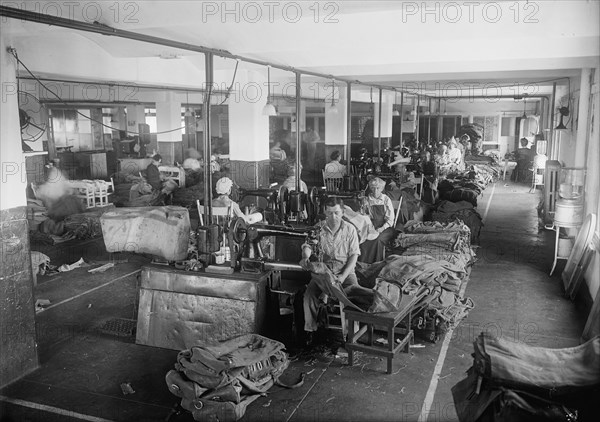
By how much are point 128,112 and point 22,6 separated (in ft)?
54.6

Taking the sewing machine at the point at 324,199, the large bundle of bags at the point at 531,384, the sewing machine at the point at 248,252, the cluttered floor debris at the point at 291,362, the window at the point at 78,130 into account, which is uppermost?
the window at the point at 78,130

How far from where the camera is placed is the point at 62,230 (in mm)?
11117

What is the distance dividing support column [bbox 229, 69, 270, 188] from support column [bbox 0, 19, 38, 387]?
5.83 metres

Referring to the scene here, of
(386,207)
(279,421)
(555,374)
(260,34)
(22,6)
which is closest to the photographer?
(555,374)

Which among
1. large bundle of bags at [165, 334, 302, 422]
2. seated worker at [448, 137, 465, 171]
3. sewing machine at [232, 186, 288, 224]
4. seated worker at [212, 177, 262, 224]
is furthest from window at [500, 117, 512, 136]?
large bundle of bags at [165, 334, 302, 422]

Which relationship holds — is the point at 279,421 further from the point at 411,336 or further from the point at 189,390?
the point at 411,336

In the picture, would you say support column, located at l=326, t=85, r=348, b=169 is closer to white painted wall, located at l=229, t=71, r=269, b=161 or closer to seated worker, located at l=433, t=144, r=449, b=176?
seated worker, located at l=433, t=144, r=449, b=176

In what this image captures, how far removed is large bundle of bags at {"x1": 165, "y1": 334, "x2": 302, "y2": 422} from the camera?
4.55 meters

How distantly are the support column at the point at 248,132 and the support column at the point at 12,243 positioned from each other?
5.83 meters

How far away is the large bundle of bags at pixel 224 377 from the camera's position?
179 inches

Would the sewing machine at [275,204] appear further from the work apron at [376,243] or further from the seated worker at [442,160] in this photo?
the seated worker at [442,160]

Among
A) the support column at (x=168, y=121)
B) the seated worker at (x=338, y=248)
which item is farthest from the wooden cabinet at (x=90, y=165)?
the seated worker at (x=338, y=248)

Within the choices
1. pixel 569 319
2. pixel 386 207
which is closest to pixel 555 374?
pixel 569 319

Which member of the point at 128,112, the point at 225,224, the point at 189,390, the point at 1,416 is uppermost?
the point at 128,112
